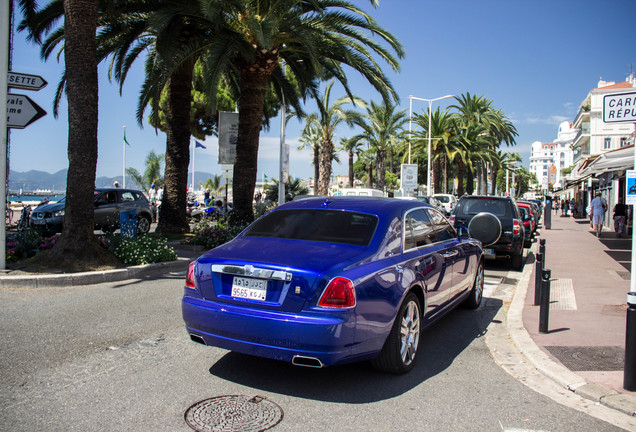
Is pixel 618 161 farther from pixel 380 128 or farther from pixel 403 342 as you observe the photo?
pixel 380 128

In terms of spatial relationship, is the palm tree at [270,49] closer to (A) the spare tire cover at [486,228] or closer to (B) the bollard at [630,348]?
(A) the spare tire cover at [486,228]

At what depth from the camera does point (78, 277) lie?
28.0 feet

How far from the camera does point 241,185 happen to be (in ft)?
47.9

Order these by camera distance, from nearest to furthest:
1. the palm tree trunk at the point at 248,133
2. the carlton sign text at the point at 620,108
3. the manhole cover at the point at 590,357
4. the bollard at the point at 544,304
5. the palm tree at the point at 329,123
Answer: the manhole cover at the point at 590,357
the carlton sign text at the point at 620,108
the bollard at the point at 544,304
the palm tree trunk at the point at 248,133
the palm tree at the point at 329,123

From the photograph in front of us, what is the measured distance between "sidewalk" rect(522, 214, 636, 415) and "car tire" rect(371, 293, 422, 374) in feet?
4.43

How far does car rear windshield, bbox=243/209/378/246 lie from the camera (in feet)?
15.6

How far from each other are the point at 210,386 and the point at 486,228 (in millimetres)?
5631

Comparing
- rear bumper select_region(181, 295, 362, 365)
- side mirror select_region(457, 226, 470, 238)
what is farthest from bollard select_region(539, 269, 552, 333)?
rear bumper select_region(181, 295, 362, 365)

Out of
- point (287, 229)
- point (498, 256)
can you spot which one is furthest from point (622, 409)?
point (498, 256)

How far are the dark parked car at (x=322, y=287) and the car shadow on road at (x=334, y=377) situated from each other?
0.18m

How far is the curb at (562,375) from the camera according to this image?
4.08 metres

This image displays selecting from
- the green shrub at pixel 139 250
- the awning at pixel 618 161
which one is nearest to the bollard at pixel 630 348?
the green shrub at pixel 139 250

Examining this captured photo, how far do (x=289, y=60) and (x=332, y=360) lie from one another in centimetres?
1341

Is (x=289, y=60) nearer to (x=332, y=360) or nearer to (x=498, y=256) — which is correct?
(x=498, y=256)
